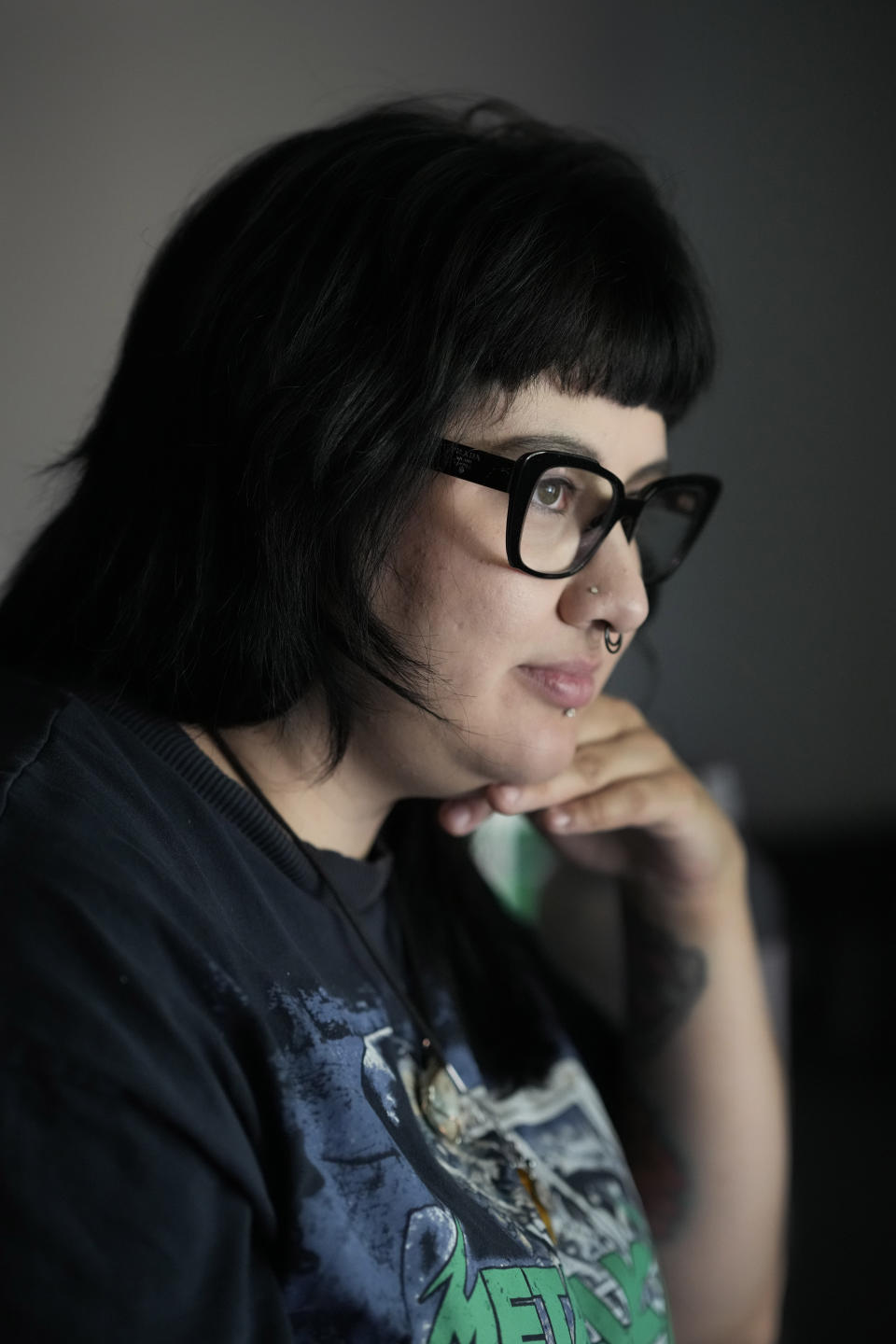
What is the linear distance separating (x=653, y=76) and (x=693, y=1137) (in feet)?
6.76

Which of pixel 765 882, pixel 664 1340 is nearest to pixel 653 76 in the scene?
pixel 765 882

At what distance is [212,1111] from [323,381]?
1.71 ft

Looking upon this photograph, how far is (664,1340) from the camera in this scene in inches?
40.4

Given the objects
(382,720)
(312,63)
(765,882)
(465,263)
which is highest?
(312,63)

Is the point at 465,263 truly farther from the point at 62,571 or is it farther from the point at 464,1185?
the point at 464,1185

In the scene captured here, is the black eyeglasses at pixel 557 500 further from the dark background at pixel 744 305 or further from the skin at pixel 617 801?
the dark background at pixel 744 305

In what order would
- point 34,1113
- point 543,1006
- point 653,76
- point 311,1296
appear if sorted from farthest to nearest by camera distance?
point 653,76
point 543,1006
point 311,1296
point 34,1113

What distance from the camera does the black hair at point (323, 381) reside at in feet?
2.85

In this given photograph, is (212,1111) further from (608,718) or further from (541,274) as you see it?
(608,718)

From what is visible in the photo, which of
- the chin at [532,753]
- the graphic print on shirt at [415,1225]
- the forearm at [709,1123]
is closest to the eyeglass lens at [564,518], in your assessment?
the chin at [532,753]

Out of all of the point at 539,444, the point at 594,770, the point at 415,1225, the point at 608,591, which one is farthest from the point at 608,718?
the point at 415,1225

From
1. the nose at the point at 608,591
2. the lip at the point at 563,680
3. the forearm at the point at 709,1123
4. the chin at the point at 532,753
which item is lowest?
the forearm at the point at 709,1123

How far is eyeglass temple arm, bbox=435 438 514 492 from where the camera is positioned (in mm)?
870

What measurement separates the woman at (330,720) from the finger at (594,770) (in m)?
0.01
